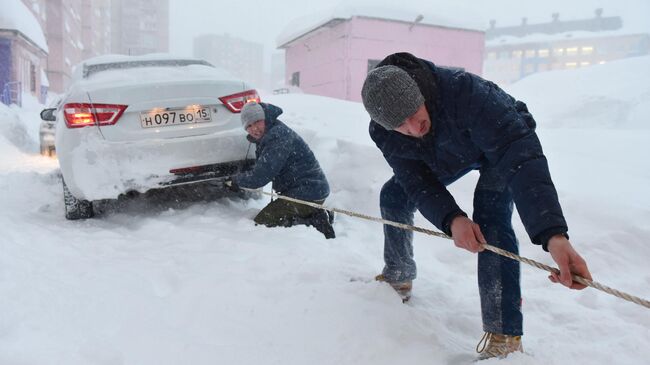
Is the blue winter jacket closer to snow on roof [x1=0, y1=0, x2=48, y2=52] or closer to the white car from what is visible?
the white car

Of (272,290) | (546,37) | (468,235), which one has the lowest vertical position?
(272,290)

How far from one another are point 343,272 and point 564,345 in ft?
3.86

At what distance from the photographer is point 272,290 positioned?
2.38 metres

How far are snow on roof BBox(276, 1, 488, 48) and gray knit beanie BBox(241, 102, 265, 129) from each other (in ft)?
45.1

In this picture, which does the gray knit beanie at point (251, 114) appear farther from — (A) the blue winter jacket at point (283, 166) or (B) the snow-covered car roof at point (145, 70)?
(B) the snow-covered car roof at point (145, 70)

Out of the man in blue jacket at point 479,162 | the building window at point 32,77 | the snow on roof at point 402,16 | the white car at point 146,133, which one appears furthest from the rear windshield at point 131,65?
the building window at point 32,77

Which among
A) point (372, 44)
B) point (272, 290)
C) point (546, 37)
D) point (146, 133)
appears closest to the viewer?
point (272, 290)

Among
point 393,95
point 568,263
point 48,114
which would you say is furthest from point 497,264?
point 48,114

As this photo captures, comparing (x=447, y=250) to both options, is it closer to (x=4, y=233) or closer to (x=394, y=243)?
(x=394, y=243)

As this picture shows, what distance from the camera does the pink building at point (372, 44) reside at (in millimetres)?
16422

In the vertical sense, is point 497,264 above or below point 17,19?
below

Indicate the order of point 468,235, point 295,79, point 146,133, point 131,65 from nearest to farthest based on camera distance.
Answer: point 468,235 < point 146,133 < point 131,65 < point 295,79

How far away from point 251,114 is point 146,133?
32.2 inches

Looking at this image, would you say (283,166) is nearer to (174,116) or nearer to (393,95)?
(174,116)
